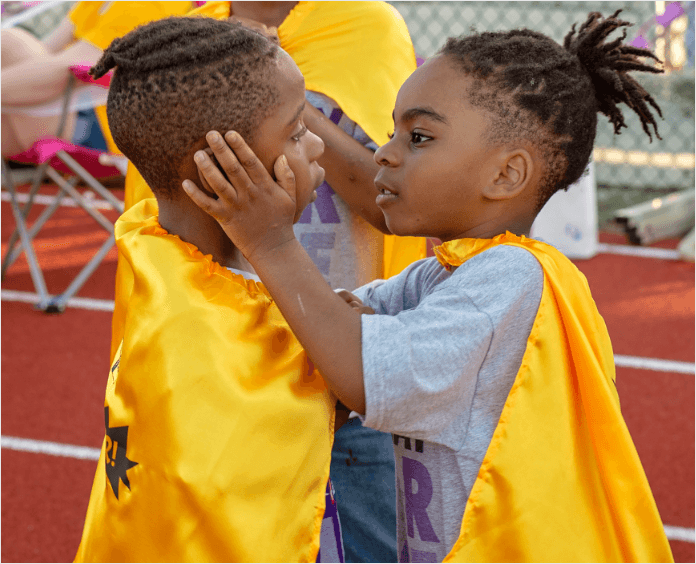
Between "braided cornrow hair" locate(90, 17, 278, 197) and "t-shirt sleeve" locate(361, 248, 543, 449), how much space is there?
14.8 inches

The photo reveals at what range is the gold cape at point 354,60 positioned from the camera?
1.83 m

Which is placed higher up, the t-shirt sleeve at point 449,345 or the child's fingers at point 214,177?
the child's fingers at point 214,177

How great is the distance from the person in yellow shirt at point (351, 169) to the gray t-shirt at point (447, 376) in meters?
0.31

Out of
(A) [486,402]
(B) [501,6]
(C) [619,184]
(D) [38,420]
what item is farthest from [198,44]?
(B) [501,6]

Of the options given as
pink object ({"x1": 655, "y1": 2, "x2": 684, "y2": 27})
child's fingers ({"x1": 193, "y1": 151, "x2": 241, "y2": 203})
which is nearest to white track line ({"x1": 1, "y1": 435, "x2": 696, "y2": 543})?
child's fingers ({"x1": 193, "y1": 151, "x2": 241, "y2": 203})

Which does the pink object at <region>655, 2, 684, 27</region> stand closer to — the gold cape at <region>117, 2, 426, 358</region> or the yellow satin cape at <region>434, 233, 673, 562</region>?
the gold cape at <region>117, 2, 426, 358</region>

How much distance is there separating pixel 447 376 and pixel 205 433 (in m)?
0.36

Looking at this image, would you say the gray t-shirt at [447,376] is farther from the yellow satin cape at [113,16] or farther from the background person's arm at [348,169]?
the yellow satin cape at [113,16]

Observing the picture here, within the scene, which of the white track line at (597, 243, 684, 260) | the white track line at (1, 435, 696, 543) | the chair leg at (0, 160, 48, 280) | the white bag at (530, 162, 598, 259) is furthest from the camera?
the white track line at (597, 243, 684, 260)

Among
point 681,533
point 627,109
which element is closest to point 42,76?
point 681,533

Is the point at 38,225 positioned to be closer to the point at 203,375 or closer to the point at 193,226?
the point at 193,226

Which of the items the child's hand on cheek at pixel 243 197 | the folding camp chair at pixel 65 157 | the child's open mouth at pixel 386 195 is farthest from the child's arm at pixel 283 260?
the folding camp chair at pixel 65 157

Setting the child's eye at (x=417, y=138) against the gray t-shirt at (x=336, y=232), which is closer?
the child's eye at (x=417, y=138)

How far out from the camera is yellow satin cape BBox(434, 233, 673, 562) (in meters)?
1.06
